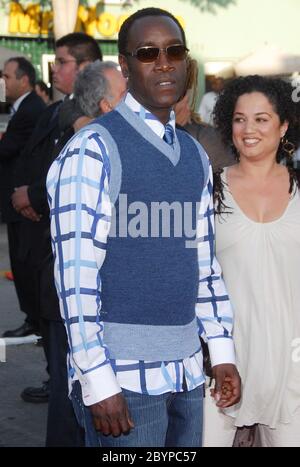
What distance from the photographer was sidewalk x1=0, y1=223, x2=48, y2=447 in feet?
16.0

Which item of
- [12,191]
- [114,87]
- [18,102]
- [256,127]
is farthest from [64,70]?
[256,127]

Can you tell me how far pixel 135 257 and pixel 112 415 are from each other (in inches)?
17.7

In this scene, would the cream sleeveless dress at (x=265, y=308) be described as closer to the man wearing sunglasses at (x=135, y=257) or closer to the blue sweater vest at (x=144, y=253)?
the man wearing sunglasses at (x=135, y=257)

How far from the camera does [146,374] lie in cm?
245

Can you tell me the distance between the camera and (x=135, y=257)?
2.44 meters

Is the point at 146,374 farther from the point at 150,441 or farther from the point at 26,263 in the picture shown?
the point at 26,263

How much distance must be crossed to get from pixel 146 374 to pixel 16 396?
3.34 metres

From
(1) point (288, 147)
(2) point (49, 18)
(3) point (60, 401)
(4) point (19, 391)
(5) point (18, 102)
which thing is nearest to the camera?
(1) point (288, 147)

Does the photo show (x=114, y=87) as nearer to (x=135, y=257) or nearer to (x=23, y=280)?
(x=135, y=257)

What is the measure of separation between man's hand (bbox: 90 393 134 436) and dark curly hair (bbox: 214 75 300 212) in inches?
47.1

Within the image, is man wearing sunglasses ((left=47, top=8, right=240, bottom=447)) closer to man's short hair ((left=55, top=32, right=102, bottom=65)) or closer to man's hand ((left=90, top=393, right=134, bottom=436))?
man's hand ((left=90, top=393, right=134, bottom=436))

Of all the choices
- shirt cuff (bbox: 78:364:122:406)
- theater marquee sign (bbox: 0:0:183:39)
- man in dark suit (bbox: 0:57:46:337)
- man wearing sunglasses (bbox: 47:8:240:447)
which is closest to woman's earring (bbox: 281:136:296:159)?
man wearing sunglasses (bbox: 47:8:240:447)

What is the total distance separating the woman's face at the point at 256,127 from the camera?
341cm

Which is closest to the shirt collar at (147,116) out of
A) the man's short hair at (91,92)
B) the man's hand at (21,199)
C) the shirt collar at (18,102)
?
the man's short hair at (91,92)
